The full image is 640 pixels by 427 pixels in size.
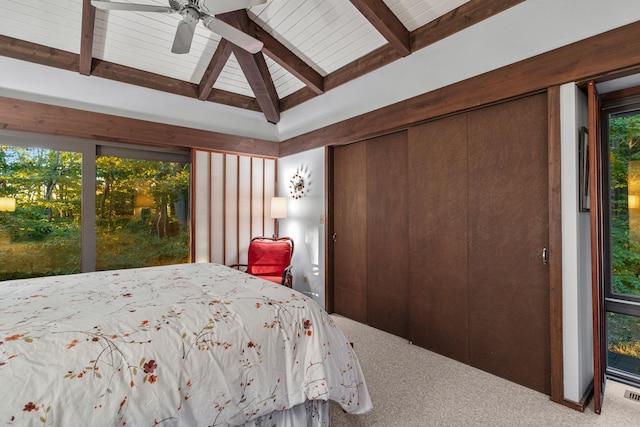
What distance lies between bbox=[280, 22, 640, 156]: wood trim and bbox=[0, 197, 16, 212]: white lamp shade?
362cm

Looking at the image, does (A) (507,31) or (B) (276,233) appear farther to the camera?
(B) (276,233)

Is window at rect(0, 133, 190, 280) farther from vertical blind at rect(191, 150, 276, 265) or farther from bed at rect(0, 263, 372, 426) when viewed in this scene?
bed at rect(0, 263, 372, 426)

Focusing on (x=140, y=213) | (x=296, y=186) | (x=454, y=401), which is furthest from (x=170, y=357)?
(x=296, y=186)

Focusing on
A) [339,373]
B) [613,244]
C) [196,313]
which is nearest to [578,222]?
[613,244]

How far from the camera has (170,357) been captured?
1278 millimetres

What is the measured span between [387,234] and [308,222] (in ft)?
4.20

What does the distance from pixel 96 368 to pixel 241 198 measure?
3.51 m

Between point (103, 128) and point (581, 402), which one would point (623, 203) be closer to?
point (581, 402)

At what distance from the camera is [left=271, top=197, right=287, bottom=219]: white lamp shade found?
4504 millimetres

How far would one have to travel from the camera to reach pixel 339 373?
1.71m

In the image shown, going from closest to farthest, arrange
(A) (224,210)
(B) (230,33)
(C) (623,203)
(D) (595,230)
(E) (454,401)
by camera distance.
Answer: (D) (595,230)
(E) (454,401)
(B) (230,33)
(C) (623,203)
(A) (224,210)

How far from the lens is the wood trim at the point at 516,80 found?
1921mm

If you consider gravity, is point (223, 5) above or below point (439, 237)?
above

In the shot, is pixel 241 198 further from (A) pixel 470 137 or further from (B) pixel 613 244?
(B) pixel 613 244
